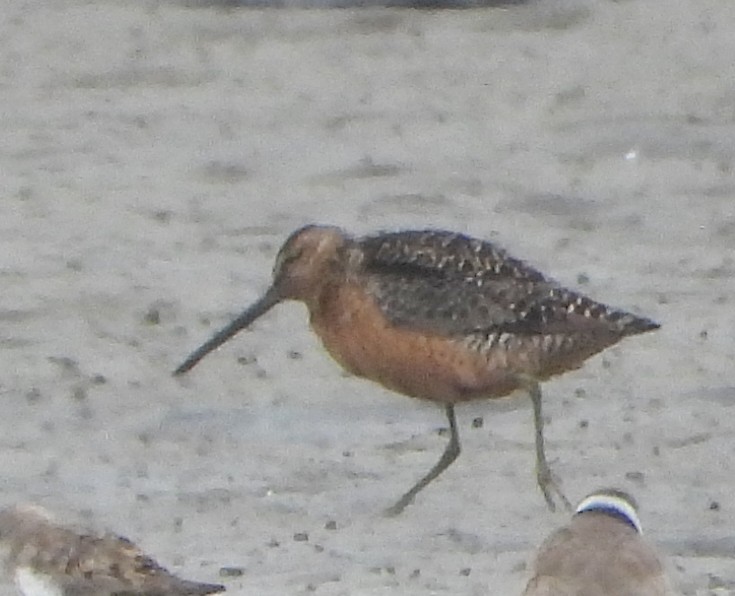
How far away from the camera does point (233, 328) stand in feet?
29.4

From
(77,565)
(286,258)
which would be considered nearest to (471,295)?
(286,258)

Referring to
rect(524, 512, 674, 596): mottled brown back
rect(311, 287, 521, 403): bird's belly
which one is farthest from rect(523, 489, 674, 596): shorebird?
rect(311, 287, 521, 403): bird's belly

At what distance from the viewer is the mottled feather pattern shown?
8.16m

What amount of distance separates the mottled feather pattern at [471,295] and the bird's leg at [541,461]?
0.56 feet

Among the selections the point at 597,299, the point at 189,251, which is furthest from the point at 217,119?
the point at 597,299

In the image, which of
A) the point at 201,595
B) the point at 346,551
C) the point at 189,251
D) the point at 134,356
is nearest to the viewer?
the point at 201,595

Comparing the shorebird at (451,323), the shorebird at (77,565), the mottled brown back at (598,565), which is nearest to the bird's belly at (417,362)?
the shorebird at (451,323)

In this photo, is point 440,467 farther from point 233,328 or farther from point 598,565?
point 598,565

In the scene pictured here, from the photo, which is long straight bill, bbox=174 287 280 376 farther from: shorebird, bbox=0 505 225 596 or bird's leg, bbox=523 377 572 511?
shorebird, bbox=0 505 225 596

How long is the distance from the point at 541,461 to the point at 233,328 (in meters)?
1.37

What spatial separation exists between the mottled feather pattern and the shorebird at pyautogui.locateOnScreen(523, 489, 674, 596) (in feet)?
4.98

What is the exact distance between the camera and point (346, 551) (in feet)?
24.8

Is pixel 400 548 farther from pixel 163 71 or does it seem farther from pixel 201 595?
pixel 163 71

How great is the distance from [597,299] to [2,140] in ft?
12.2
